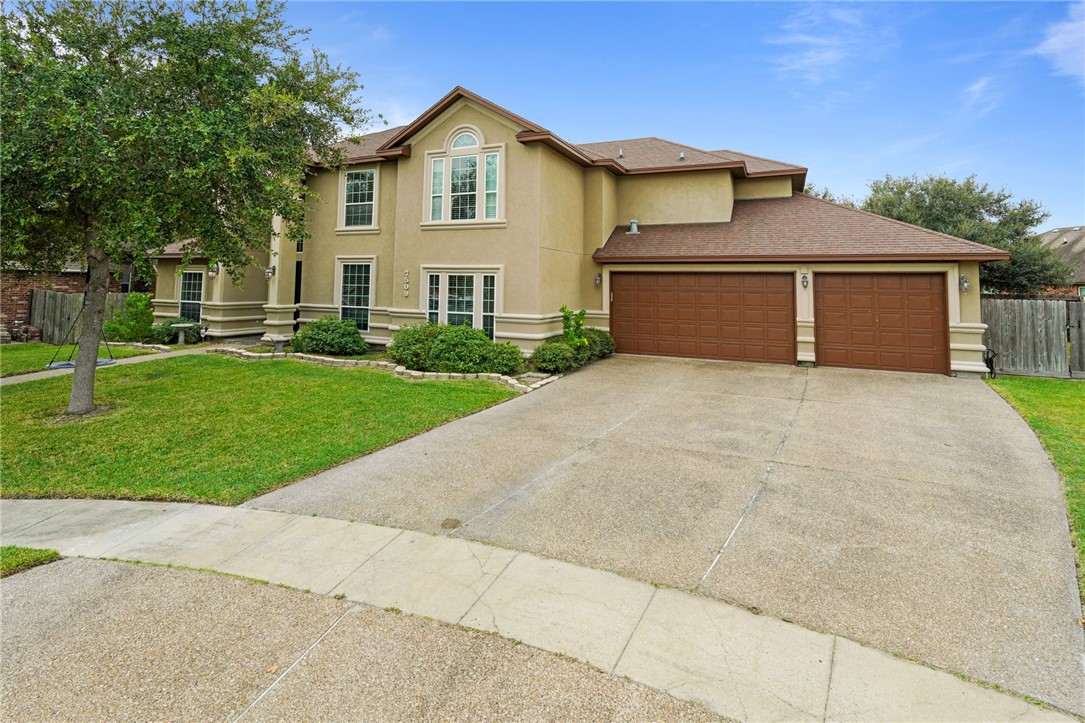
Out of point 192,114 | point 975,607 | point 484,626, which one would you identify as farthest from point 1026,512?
point 192,114

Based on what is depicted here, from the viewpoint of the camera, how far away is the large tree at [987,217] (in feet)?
68.5

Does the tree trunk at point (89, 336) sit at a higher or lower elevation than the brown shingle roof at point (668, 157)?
lower

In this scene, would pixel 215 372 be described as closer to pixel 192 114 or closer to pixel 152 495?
pixel 192 114

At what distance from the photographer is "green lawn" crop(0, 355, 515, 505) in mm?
6035

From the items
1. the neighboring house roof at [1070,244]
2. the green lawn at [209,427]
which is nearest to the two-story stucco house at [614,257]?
the green lawn at [209,427]

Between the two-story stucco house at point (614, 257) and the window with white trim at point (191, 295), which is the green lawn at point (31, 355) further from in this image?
the two-story stucco house at point (614, 257)

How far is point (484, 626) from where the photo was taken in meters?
3.31

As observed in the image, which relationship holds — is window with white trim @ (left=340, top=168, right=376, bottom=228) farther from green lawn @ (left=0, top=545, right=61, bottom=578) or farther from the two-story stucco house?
green lawn @ (left=0, top=545, right=61, bottom=578)

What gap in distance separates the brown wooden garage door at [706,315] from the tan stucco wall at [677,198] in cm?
250

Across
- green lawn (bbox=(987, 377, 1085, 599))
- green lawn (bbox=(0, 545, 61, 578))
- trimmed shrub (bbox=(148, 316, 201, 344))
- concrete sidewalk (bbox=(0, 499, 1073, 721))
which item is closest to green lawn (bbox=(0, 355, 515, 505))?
concrete sidewalk (bbox=(0, 499, 1073, 721))

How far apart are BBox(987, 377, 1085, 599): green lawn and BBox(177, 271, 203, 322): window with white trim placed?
876 inches

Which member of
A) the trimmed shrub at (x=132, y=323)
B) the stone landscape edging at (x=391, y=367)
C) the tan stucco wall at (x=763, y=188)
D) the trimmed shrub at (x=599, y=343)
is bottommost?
the stone landscape edging at (x=391, y=367)

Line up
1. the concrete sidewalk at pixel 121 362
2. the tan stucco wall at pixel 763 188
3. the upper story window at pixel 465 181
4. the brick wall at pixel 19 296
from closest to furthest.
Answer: the concrete sidewalk at pixel 121 362, the upper story window at pixel 465 181, the tan stucco wall at pixel 763 188, the brick wall at pixel 19 296

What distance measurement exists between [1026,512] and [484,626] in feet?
17.9
